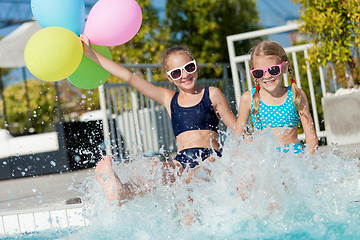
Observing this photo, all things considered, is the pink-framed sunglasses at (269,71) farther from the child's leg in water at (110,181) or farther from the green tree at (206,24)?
the green tree at (206,24)

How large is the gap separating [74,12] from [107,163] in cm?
115

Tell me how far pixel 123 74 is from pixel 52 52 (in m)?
0.68

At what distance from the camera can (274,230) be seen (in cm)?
259

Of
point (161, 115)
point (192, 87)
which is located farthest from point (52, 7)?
point (161, 115)

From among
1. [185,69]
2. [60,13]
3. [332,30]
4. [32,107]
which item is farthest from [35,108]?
[185,69]

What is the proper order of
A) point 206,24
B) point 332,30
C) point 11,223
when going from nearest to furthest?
point 11,223
point 332,30
point 206,24

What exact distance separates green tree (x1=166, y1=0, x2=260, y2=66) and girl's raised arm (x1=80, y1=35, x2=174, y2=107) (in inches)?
332

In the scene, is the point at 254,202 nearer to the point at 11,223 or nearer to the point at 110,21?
the point at 110,21

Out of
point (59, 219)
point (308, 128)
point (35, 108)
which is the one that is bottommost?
point (59, 219)

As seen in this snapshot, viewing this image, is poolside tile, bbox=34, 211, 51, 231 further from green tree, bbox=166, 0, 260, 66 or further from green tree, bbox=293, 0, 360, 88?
green tree, bbox=166, 0, 260, 66

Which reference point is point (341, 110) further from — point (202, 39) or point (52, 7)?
point (202, 39)

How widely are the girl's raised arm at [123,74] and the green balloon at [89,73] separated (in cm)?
5

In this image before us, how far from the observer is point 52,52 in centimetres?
300

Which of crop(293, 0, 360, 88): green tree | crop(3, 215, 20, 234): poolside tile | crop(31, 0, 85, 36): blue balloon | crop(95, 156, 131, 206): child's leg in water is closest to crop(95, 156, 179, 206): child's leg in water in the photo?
crop(95, 156, 131, 206): child's leg in water
